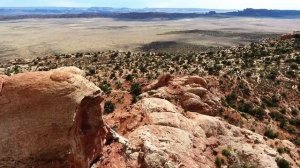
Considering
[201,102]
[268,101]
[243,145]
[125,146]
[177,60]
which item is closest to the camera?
[125,146]

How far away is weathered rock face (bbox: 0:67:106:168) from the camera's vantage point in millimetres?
18578

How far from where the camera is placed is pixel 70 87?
20.1m

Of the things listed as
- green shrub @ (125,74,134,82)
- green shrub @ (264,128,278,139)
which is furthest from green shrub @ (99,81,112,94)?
green shrub @ (264,128,278,139)

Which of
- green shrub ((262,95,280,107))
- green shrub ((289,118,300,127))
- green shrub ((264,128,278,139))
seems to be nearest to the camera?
green shrub ((264,128,278,139))

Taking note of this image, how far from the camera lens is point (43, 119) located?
19.3 m

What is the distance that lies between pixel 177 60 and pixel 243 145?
37067mm

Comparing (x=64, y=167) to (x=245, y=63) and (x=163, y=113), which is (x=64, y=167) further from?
(x=245, y=63)

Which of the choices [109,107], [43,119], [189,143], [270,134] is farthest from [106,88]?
[43,119]

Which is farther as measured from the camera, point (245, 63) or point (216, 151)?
point (245, 63)

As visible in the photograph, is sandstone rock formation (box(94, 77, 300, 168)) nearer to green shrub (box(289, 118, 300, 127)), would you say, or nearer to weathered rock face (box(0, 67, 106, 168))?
weathered rock face (box(0, 67, 106, 168))

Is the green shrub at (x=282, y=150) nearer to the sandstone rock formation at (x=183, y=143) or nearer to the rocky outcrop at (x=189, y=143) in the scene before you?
the sandstone rock formation at (x=183, y=143)

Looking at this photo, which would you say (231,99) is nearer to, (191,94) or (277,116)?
(277,116)

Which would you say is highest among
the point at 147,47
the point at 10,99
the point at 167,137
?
the point at 10,99

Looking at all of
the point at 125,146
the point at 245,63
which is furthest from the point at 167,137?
the point at 245,63
